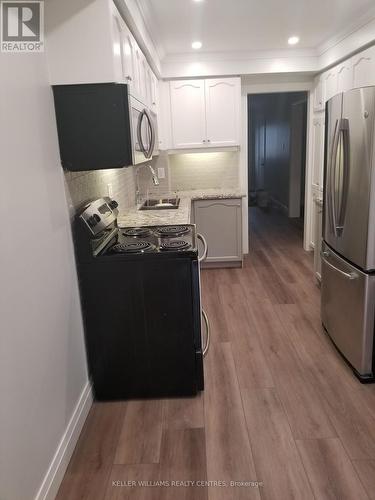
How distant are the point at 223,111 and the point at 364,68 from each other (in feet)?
5.26

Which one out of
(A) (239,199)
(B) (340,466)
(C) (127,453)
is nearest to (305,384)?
(B) (340,466)

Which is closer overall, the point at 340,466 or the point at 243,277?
the point at 340,466

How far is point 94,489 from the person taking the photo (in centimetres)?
169

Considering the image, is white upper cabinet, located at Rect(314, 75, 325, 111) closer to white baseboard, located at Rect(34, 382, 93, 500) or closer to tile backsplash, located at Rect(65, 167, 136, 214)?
tile backsplash, located at Rect(65, 167, 136, 214)

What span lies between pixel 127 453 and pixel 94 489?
23 cm

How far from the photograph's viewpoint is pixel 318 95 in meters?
4.54

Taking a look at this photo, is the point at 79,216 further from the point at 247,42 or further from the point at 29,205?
the point at 247,42

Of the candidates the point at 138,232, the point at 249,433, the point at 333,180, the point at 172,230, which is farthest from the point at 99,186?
the point at 249,433

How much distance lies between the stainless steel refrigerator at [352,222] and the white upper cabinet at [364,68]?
43.8 inches

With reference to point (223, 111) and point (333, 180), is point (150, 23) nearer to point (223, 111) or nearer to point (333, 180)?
point (223, 111)

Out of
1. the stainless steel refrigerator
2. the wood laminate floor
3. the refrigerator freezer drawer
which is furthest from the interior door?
the wood laminate floor

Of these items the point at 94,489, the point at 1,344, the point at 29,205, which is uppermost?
the point at 29,205

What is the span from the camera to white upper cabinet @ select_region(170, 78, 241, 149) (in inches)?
175

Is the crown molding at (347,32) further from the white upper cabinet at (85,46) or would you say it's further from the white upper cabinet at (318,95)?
the white upper cabinet at (85,46)
